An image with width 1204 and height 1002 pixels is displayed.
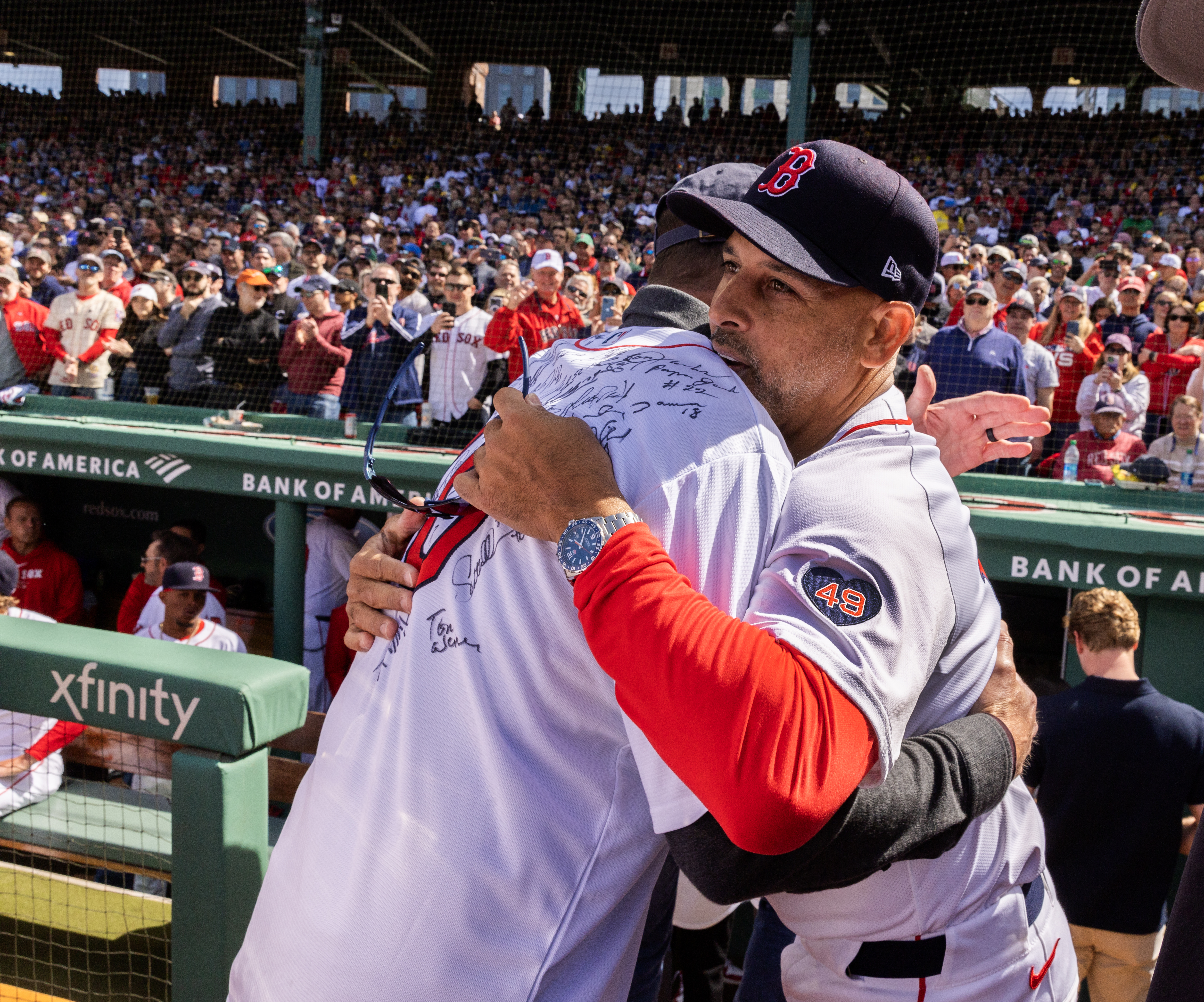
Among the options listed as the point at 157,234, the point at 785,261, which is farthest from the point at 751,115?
the point at 785,261

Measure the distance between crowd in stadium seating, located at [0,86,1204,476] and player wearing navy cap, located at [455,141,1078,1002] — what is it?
836 millimetres

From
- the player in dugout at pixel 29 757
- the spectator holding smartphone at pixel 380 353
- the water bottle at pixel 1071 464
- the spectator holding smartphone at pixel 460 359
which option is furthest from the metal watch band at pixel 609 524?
the spectator holding smartphone at pixel 380 353

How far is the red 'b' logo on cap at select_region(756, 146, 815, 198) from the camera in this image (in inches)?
48.0

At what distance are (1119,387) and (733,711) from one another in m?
5.93

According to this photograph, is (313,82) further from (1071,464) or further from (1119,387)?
(1071,464)

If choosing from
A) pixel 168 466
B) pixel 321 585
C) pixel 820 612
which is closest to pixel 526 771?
pixel 820 612

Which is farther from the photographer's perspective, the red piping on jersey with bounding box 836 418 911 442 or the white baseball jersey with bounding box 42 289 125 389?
the white baseball jersey with bounding box 42 289 125 389

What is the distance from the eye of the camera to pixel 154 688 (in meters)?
1.56

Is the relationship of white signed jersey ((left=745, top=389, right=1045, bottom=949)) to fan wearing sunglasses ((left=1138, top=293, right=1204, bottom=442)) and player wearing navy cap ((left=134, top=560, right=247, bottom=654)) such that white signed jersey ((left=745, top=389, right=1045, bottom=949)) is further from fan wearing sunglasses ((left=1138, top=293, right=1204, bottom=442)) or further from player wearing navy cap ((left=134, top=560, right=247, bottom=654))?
fan wearing sunglasses ((left=1138, top=293, right=1204, bottom=442))

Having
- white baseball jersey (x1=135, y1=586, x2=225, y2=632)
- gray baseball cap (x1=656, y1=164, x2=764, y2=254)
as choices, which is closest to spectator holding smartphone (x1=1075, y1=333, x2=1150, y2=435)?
white baseball jersey (x1=135, y1=586, x2=225, y2=632)

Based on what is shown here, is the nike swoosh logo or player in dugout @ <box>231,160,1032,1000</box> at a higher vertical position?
player in dugout @ <box>231,160,1032,1000</box>

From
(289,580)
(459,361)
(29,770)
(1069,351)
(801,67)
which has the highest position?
(801,67)
